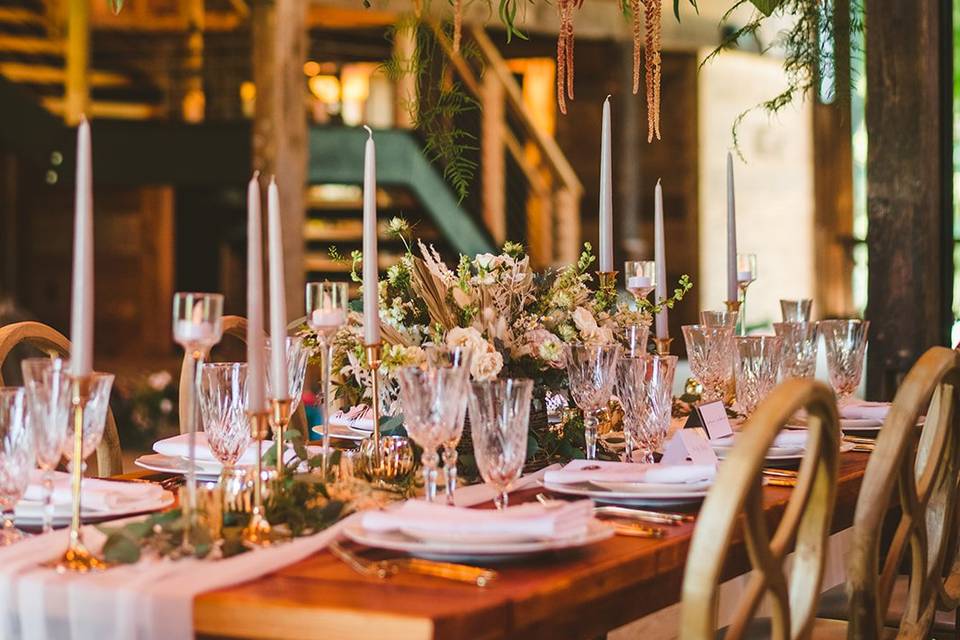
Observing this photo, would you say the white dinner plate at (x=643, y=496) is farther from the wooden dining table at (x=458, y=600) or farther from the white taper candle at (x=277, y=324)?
the white taper candle at (x=277, y=324)

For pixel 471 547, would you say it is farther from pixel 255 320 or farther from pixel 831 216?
pixel 831 216

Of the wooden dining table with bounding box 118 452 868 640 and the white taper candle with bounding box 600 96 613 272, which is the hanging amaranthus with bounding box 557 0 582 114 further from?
the wooden dining table with bounding box 118 452 868 640

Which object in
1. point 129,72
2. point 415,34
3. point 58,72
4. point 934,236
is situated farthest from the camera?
point 129,72

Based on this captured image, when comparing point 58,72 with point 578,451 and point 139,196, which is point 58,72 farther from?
point 578,451

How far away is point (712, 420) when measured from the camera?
1967 mm

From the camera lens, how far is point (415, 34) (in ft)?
7.73

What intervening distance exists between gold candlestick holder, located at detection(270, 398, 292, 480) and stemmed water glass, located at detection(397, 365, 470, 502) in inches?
6.0

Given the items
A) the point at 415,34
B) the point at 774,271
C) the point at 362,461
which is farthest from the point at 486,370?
the point at 774,271

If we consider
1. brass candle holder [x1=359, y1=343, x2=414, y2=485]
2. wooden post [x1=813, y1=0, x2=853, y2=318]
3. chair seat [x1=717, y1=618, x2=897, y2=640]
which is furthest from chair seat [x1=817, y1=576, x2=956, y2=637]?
wooden post [x1=813, y1=0, x2=853, y2=318]

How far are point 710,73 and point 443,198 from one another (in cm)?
276

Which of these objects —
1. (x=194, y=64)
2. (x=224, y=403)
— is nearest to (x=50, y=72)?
(x=194, y=64)

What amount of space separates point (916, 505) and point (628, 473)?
0.38 metres

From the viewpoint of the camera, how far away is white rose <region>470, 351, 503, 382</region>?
1826mm

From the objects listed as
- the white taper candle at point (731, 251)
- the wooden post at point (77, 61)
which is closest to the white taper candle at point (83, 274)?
the white taper candle at point (731, 251)
